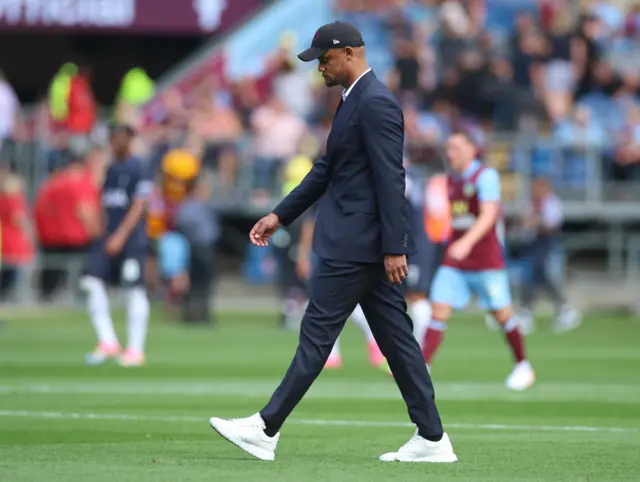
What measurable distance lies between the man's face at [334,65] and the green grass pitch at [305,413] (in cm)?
212

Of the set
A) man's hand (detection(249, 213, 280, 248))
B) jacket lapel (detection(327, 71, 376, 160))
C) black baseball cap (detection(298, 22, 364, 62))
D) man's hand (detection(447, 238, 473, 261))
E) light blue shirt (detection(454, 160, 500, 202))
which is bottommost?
man's hand (detection(447, 238, 473, 261))

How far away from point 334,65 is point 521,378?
6134 mm

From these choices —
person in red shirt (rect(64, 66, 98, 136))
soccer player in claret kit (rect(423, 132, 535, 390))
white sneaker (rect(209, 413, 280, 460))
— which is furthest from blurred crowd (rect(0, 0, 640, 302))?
white sneaker (rect(209, 413, 280, 460))

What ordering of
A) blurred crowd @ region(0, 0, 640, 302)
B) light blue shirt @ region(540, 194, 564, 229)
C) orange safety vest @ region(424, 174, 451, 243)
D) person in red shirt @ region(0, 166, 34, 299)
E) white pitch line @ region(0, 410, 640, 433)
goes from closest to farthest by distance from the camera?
1. white pitch line @ region(0, 410, 640, 433)
2. orange safety vest @ region(424, 174, 451, 243)
3. person in red shirt @ region(0, 166, 34, 299)
4. light blue shirt @ region(540, 194, 564, 229)
5. blurred crowd @ region(0, 0, 640, 302)

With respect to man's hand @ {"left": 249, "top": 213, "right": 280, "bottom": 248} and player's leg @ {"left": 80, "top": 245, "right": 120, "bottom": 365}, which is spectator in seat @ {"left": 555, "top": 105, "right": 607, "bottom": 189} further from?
man's hand @ {"left": 249, "top": 213, "right": 280, "bottom": 248}

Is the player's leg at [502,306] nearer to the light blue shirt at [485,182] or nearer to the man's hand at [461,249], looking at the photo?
the man's hand at [461,249]

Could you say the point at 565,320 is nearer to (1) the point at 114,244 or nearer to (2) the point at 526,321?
(2) the point at 526,321

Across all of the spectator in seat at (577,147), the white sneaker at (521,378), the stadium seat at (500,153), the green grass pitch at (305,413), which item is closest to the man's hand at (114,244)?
the green grass pitch at (305,413)

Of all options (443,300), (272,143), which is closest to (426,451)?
(443,300)

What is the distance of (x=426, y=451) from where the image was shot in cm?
886

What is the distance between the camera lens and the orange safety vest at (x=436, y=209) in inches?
752

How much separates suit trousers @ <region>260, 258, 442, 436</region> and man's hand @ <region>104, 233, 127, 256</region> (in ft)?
24.5

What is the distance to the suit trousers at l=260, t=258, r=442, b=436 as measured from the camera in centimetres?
872

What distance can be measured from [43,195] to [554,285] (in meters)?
8.11
